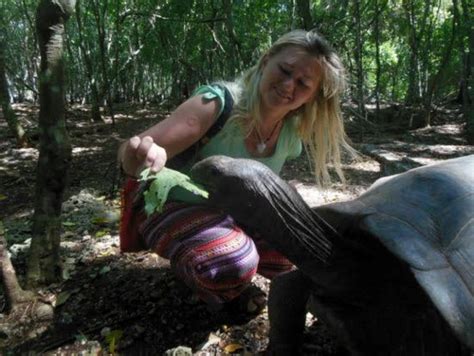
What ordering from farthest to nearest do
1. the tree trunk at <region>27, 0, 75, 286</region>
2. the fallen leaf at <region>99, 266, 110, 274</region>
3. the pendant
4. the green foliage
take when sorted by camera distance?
the green foliage, the fallen leaf at <region>99, 266, 110, 274</region>, the pendant, the tree trunk at <region>27, 0, 75, 286</region>

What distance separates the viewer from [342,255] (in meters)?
1.47

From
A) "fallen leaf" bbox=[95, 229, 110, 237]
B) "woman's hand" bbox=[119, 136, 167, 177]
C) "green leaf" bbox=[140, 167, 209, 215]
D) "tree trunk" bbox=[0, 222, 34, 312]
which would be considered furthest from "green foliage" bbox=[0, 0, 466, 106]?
"green leaf" bbox=[140, 167, 209, 215]

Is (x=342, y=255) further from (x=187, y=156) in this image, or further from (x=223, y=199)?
(x=187, y=156)

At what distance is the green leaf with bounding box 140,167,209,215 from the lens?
1230 millimetres

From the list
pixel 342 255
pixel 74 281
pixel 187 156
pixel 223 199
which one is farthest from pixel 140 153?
pixel 74 281

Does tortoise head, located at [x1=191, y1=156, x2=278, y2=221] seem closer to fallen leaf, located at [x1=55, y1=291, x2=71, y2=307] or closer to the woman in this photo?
the woman

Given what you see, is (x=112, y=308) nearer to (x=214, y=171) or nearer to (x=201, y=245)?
(x=201, y=245)

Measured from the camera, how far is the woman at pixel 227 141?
5.97 ft

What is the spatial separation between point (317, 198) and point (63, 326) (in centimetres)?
261

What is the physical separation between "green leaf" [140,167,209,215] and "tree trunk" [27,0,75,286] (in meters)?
0.91

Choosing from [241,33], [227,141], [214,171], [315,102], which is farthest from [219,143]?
[241,33]

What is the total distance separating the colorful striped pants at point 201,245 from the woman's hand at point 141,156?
10.3 inches

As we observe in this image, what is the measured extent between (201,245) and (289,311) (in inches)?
17.6

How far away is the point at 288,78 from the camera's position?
6.19 ft
